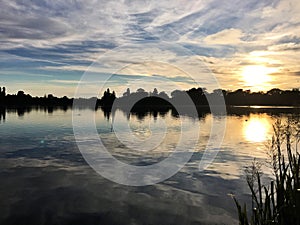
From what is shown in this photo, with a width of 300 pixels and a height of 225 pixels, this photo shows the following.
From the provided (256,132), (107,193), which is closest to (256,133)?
(256,132)

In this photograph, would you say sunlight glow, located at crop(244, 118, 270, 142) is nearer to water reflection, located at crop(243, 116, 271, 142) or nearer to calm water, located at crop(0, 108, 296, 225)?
water reflection, located at crop(243, 116, 271, 142)

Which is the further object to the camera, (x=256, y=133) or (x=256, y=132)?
(x=256, y=132)

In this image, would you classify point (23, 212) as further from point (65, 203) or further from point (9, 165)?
point (9, 165)

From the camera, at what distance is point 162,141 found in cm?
3503

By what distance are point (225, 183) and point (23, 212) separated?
11.3 meters

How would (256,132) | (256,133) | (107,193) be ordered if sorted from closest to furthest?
(107,193) < (256,133) < (256,132)

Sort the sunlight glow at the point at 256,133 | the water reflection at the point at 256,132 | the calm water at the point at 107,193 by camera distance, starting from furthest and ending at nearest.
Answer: the water reflection at the point at 256,132 → the sunlight glow at the point at 256,133 → the calm water at the point at 107,193

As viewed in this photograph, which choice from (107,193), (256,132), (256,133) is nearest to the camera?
(107,193)

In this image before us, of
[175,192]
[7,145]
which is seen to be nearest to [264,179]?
[175,192]

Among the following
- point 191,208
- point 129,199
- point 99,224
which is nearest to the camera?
point 99,224

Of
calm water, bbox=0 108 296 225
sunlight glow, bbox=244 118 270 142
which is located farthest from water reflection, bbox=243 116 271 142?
calm water, bbox=0 108 296 225

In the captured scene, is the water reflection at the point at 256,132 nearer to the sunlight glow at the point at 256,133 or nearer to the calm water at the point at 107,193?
the sunlight glow at the point at 256,133

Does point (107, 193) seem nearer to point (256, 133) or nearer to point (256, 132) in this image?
point (256, 133)

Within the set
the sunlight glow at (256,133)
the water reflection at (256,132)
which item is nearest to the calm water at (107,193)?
the sunlight glow at (256,133)
